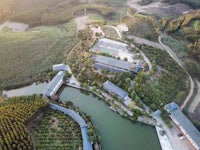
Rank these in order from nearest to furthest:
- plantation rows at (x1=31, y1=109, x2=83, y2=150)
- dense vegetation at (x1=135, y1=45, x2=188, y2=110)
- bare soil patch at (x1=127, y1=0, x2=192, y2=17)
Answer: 1. plantation rows at (x1=31, y1=109, x2=83, y2=150)
2. dense vegetation at (x1=135, y1=45, x2=188, y2=110)
3. bare soil patch at (x1=127, y1=0, x2=192, y2=17)

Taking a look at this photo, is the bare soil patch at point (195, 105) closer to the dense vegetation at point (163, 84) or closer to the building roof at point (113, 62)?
the dense vegetation at point (163, 84)

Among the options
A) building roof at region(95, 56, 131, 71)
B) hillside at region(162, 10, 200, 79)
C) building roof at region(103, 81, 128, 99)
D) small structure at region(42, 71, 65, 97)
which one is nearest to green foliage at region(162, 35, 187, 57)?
hillside at region(162, 10, 200, 79)

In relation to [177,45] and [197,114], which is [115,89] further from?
[177,45]

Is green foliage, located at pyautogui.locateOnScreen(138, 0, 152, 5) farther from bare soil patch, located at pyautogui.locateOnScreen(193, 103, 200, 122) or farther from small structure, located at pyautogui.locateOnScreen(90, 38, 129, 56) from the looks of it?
bare soil patch, located at pyautogui.locateOnScreen(193, 103, 200, 122)

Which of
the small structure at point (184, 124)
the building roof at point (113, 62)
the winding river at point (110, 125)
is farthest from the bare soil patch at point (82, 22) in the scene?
the small structure at point (184, 124)

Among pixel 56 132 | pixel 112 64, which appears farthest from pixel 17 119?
pixel 112 64

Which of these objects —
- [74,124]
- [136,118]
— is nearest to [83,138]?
[74,124]
